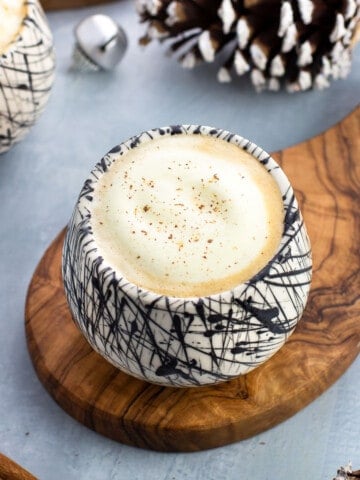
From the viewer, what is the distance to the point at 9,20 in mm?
793

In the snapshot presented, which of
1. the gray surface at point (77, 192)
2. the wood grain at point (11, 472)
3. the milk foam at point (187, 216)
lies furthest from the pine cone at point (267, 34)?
the wood grain at point (11, 472)

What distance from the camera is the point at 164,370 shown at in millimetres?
647

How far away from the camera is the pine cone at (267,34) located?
0.90 m

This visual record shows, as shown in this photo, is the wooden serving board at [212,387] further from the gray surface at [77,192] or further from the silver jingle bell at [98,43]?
the silver jingle bell at [98,43]

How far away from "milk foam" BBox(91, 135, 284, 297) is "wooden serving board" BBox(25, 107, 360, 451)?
0.12 metres

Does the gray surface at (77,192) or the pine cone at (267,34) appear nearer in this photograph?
the gray surface at (77,192)

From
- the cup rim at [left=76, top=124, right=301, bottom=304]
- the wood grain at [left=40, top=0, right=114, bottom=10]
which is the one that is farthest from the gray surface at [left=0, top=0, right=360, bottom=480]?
the cup rim at [left=76, top=124, right=301, bottom=304]

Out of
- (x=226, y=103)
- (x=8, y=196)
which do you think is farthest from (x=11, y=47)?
(x=226, y=103)

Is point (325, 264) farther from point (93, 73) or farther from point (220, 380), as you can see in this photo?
point (93, 73)

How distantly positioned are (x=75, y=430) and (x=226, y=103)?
1.34 feet

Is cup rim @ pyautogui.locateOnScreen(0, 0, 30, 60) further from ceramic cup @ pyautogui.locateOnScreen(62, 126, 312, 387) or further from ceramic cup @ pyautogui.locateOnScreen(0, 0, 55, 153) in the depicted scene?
ceramic cup @ pyautogui.locateOnScreen(62, 126, 312, 387)

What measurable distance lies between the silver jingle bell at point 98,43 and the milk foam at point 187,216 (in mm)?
322

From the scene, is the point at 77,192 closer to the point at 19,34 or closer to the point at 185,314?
the point at 19,34

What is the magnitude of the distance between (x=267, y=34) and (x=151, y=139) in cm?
28
